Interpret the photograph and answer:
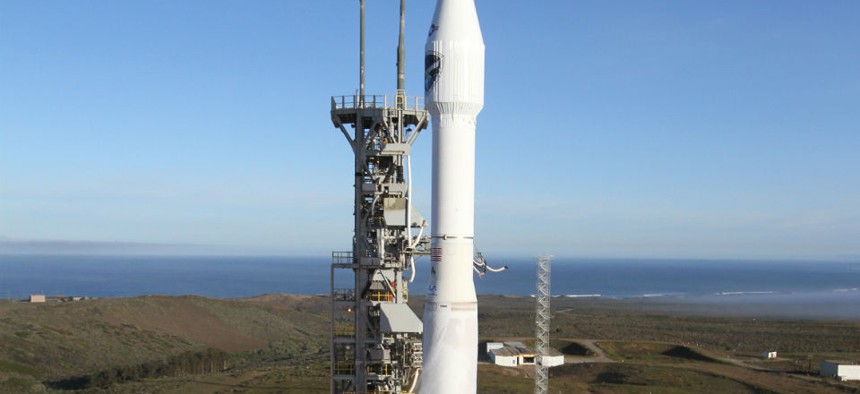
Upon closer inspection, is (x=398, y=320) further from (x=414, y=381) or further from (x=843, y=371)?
(x=843, y=371)

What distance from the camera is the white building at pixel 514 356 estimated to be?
250 ft

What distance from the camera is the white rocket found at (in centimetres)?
2623

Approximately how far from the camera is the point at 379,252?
3553cm

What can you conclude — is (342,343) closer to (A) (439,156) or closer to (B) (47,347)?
(A) (439,156)

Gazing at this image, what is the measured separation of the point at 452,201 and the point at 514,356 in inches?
2089

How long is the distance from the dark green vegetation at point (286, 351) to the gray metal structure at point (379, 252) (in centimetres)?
2000

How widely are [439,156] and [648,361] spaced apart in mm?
Result: 62578

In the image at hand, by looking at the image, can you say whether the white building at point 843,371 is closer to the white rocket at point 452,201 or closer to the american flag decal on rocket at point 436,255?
the white rocket at point 452,201

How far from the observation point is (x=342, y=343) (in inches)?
1404

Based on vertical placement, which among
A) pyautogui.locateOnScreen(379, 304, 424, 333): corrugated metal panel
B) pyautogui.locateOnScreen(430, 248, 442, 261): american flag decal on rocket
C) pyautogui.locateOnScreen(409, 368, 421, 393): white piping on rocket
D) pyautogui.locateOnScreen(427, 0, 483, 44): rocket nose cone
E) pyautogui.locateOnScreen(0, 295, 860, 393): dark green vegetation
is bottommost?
pyautogui.locateOnScreen(0, 295, 860, 393): dark green vegetation

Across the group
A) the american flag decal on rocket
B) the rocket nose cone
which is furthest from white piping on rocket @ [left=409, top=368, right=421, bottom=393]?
the rocket nose cone

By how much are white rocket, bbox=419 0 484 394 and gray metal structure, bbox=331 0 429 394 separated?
325 inches

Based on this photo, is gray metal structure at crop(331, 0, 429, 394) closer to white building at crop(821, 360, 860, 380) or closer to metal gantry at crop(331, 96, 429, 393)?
metal gantry at crop(331, 96, 429, 393)

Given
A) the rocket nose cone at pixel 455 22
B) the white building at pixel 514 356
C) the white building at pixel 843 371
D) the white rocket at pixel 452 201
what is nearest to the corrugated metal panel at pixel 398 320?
the white rocket at pixel 452 201
